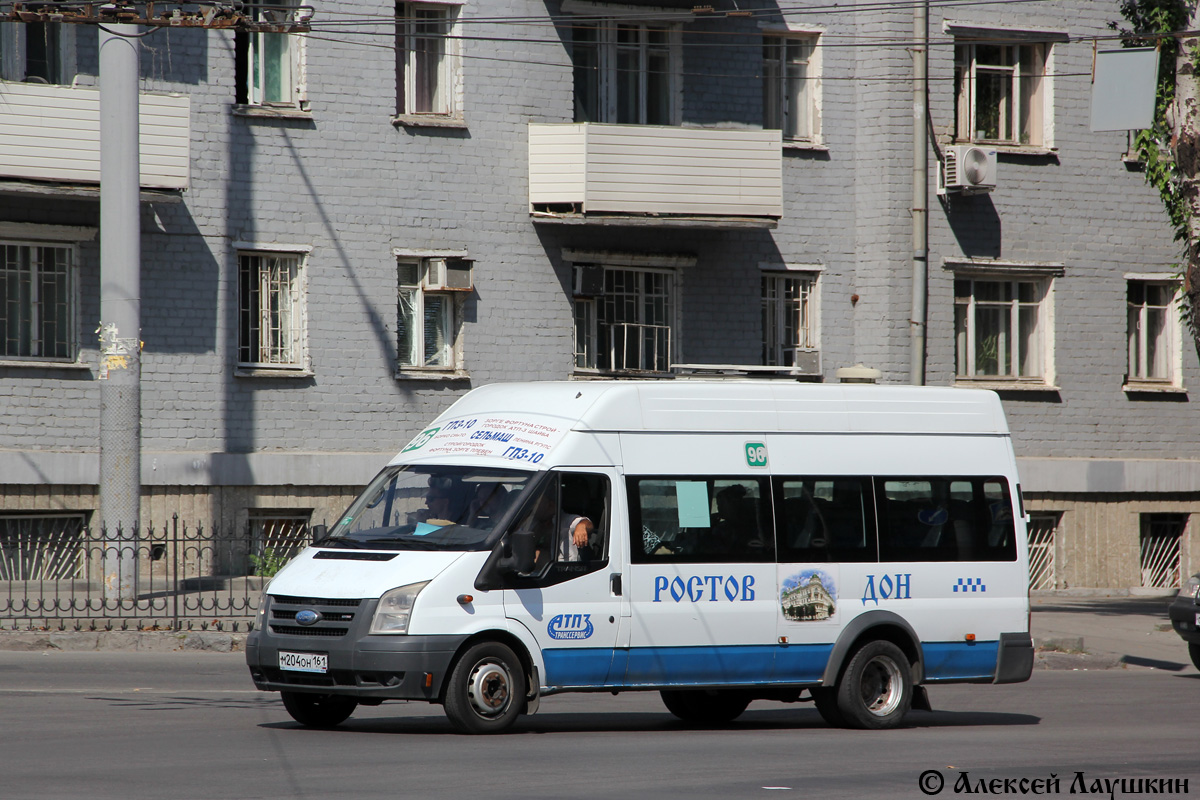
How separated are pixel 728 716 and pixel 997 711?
102 inches

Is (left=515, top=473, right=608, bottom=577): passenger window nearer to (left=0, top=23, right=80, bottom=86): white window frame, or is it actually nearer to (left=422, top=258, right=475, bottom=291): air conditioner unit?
(left=422, top=258, right=475, bottom=291): air conditioner unit

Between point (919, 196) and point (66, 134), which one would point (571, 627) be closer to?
point (66, 134)

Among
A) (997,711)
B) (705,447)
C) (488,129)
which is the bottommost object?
(997,711)

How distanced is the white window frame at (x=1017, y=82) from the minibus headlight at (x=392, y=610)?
1687 centimetres

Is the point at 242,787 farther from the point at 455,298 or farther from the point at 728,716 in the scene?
the point at 455,298

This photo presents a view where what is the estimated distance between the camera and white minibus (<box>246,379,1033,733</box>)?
10.9m

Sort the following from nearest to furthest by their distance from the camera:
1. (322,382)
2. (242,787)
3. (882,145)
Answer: (242,787) → (322,382) → (882,145)

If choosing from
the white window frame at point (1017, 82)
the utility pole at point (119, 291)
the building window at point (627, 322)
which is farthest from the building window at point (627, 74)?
the utility pole at point (119, 291)

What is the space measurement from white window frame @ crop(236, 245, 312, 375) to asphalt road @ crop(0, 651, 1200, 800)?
7562mm

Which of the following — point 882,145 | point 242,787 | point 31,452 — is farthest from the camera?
point 882,145

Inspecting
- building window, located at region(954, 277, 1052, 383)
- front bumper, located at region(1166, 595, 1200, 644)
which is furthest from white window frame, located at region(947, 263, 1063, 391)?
front bumper, located at region(1166, 595, 1200, 644)

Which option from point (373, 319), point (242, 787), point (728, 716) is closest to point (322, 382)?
point (373, 319)

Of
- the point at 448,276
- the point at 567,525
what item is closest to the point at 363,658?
the point at 567,525

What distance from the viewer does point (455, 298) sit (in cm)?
2319
